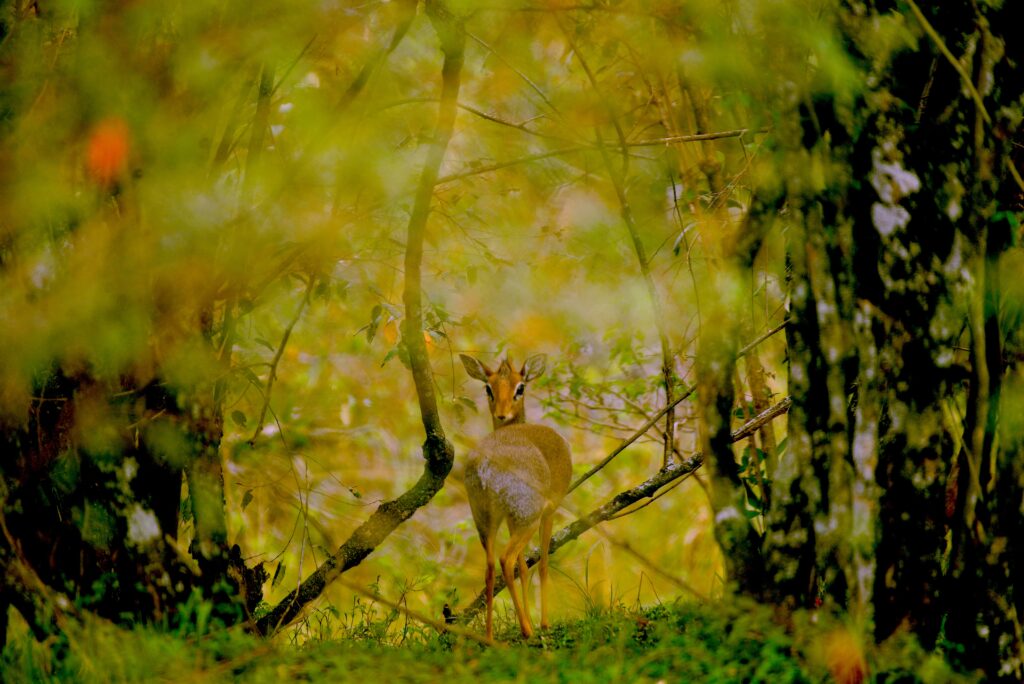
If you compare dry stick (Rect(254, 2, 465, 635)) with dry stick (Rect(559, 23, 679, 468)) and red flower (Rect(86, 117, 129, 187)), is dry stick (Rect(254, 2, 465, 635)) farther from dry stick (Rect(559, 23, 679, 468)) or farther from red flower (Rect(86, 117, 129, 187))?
red flower (Rect(86, 117, 129, 187))

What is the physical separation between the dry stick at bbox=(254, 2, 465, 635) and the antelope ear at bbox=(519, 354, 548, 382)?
64 centimetres

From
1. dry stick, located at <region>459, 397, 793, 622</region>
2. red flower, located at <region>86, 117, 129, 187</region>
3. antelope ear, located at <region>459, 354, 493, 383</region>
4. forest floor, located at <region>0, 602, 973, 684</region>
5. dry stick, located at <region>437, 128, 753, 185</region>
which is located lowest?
forest floor, located at <region>0, 602, 973, 684</region>

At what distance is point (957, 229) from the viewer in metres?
3.26

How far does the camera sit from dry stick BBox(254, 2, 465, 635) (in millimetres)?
4277

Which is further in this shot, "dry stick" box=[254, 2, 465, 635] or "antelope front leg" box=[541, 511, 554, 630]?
"antelope front leg" box=[541, 511, 554, 630]

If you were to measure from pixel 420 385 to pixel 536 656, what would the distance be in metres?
1.31

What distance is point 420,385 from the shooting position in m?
4.46

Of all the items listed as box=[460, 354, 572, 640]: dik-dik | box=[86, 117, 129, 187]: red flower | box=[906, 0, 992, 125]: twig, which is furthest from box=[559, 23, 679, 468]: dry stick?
box=[86, 117, 129, 187]: red flower

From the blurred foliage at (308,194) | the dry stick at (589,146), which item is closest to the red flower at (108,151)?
the blurred foliage at (308,194)

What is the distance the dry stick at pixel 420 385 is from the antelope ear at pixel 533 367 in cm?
64

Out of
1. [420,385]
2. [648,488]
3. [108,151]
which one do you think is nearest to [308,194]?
[108,151]

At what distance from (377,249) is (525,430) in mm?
1214

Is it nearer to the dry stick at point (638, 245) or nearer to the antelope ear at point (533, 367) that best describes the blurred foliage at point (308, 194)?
the dry stick at point (638, 245)

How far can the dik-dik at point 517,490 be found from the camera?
431cm
